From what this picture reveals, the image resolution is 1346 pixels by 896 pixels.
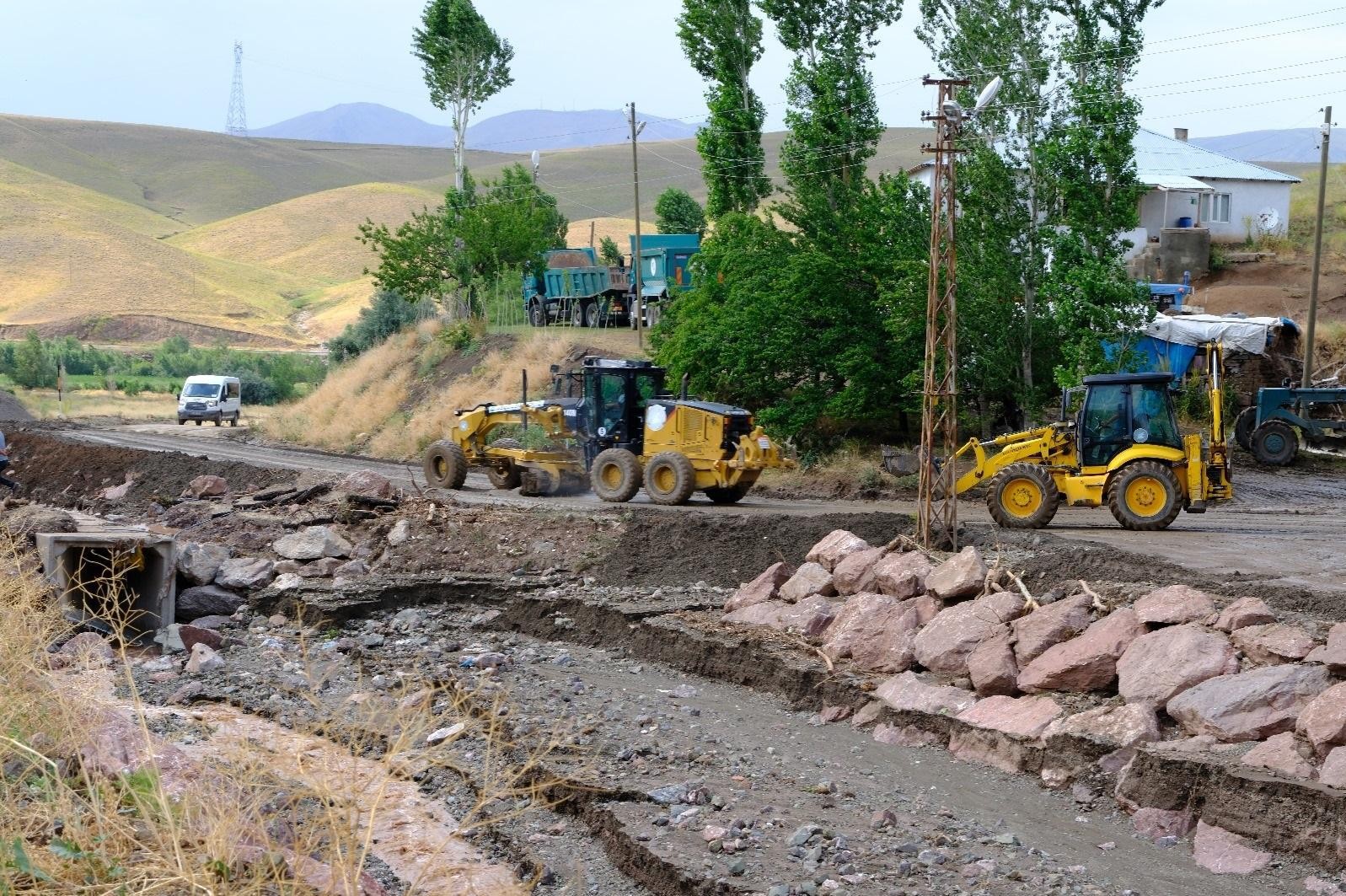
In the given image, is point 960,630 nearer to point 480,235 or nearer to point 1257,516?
point 1257,516

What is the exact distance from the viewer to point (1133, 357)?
25.5 meters

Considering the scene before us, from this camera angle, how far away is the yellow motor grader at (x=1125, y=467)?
1945 cm

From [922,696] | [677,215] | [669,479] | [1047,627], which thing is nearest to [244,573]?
[669,479]

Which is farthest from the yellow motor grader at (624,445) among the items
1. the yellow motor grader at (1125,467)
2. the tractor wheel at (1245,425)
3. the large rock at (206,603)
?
the tractor wheel at (1245,425)

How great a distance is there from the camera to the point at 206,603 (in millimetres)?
16859

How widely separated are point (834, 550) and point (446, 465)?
38.2 ft

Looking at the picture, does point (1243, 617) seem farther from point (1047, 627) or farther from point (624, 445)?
point (624, 445)

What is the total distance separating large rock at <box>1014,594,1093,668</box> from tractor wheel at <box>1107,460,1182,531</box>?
24.3ft

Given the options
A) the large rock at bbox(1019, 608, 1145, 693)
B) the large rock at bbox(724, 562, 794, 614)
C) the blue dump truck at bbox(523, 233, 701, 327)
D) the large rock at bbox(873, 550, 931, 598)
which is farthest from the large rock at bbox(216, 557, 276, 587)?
the blue dump truck at bbox(523, 233, 701, 327)

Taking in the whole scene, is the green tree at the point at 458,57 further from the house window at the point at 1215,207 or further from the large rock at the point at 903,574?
the large rock at the point at 903,574

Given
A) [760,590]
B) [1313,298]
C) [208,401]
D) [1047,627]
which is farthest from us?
[208,401]

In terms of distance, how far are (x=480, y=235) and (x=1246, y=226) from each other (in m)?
27.0

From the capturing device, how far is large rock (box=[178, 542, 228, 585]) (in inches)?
667

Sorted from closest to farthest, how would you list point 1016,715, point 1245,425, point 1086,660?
1. point 1016,715
2. point 1086,660
3. point 1245,425
